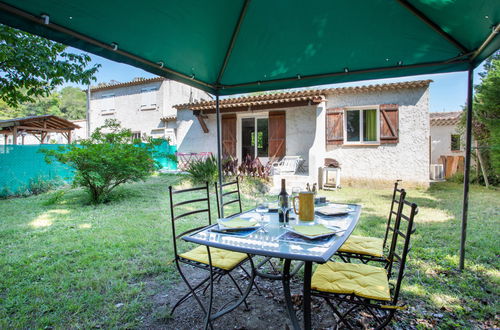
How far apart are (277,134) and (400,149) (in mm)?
4039

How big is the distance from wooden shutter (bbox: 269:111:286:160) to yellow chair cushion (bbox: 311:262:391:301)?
292 inches

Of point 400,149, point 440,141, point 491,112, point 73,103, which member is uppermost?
point 73,103

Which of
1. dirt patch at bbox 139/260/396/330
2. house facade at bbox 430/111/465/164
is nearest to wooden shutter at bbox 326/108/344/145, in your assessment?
dirt patch at bbox 139/260/396/330

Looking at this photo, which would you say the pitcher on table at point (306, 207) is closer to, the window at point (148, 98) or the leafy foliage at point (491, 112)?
the leafy foliage at point (491, 112)

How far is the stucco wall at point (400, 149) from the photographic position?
8016mm

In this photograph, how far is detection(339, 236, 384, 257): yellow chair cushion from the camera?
205 centimetres

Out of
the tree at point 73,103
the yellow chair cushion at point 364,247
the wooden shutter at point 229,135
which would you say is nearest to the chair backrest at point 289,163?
the wooden shutter at point 229,135

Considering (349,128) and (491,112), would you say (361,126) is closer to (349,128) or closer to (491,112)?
(349,128)

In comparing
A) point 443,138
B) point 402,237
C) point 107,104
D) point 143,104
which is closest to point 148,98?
point 143,104

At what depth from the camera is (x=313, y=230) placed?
159cm

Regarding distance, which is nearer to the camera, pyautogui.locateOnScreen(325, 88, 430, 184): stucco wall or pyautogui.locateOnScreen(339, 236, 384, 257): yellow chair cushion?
pyautogui.locateOnScreen(339, 236, 384, 257): yellow chair cushion

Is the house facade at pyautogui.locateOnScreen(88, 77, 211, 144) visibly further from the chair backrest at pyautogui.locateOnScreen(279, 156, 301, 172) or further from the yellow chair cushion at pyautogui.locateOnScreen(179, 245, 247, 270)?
the yellow chair cushion at pyautogui.locateOnScreen(179, 245, 247, 270)

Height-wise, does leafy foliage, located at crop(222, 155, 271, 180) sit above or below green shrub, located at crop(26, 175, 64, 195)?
above

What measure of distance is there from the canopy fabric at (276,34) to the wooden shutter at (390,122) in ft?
20.0
